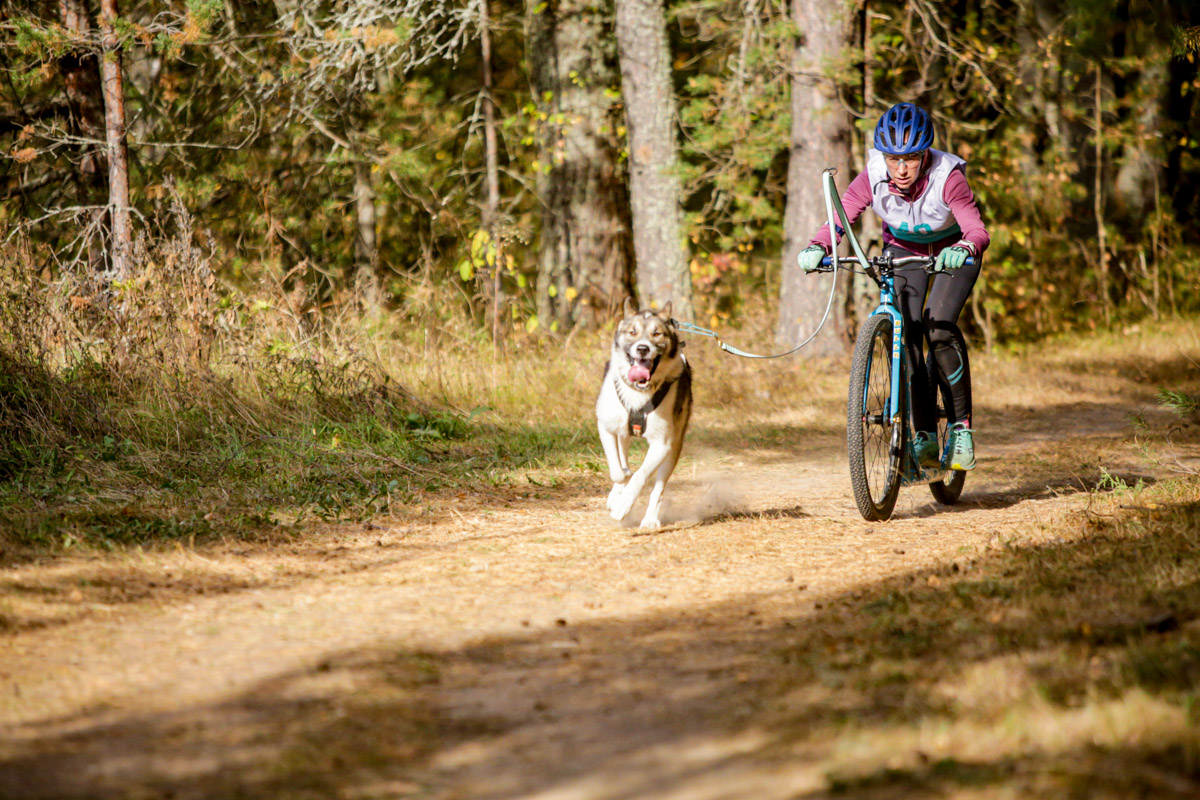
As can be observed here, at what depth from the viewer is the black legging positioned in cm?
627

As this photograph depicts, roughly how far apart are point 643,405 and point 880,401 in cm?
135

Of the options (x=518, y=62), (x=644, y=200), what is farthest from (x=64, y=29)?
(x=518, y=62)

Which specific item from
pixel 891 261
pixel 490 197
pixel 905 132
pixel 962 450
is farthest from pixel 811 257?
pixel 490 197

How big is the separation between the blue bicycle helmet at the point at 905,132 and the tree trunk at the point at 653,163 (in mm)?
6455

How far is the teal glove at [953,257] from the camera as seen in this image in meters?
5.73

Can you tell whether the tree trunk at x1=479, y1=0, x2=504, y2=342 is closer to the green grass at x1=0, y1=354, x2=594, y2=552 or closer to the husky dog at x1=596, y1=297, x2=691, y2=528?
the green grass at x1=0, y1=354, x2=594, y2=552

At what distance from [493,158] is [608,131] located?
72.9 inches

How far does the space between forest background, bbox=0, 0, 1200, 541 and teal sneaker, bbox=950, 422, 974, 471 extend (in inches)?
94.9

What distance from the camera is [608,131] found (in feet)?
45.0

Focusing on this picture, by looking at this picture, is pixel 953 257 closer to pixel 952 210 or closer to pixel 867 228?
pixel 952 210

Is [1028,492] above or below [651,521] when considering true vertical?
below

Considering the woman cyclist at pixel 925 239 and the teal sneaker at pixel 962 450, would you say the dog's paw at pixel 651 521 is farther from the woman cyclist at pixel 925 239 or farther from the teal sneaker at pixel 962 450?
the teal sneaker at pixel 962 450

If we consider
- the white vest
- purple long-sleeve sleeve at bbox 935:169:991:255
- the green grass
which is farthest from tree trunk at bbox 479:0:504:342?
purple long-sleeve sleeve at bbox 935:169:991:255

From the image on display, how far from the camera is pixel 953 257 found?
18.8ft
